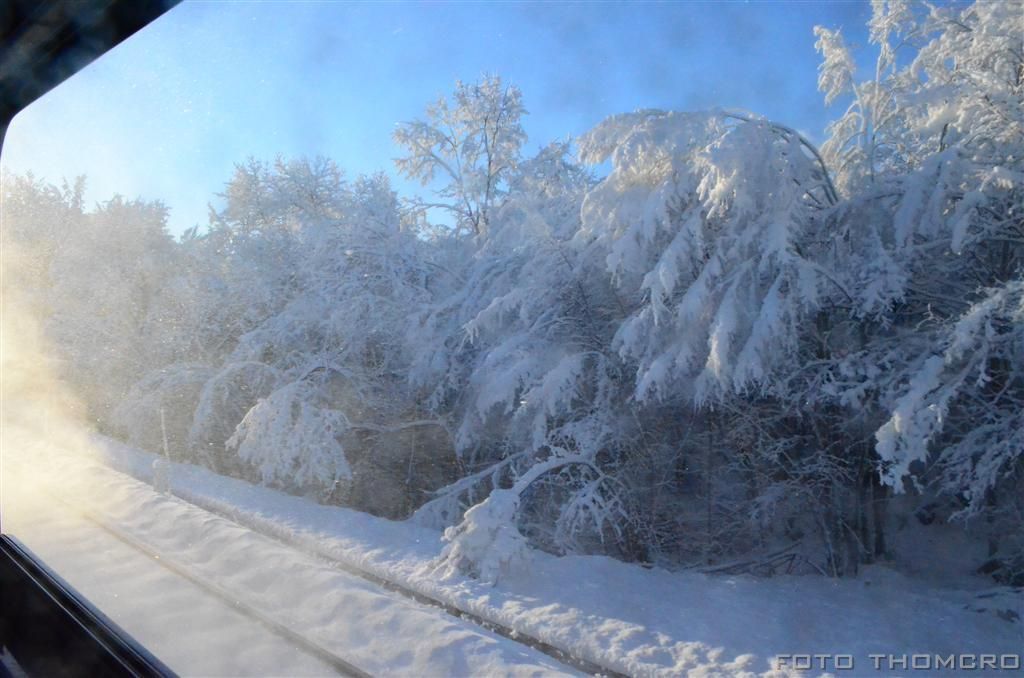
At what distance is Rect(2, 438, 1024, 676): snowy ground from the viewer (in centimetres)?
390

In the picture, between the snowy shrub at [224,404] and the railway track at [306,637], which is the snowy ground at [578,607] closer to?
the railway track at [306,637]

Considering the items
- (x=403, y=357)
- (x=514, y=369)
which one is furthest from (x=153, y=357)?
(x=514, y=369)

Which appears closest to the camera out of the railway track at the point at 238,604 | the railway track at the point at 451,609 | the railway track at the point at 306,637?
the railway track at the point at 238,604

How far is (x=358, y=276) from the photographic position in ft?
46.2

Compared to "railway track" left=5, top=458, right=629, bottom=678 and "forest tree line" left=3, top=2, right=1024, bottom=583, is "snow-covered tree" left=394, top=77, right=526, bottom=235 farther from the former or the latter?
"railway track" left=5, top=458, right=629, bottom=678

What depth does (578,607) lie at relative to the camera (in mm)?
5891

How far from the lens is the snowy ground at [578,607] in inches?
153

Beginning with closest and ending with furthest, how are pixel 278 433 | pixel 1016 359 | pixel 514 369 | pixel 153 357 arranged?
pixel 1016 359, pixel 514 369, pixel 278 433, pixel 153 357

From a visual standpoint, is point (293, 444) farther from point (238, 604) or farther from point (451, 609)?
point (238, 604)

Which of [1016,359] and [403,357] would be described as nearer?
[1016,359]

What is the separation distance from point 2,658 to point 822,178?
7749mm

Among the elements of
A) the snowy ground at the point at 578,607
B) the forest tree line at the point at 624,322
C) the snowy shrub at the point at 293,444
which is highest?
the forest tree line at the point at 624,322

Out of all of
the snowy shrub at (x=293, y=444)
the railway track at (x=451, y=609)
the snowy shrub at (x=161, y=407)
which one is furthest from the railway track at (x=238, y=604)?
the snowy shrub at (x=161, y=407)

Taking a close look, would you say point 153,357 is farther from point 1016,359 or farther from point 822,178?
point 1016,359
